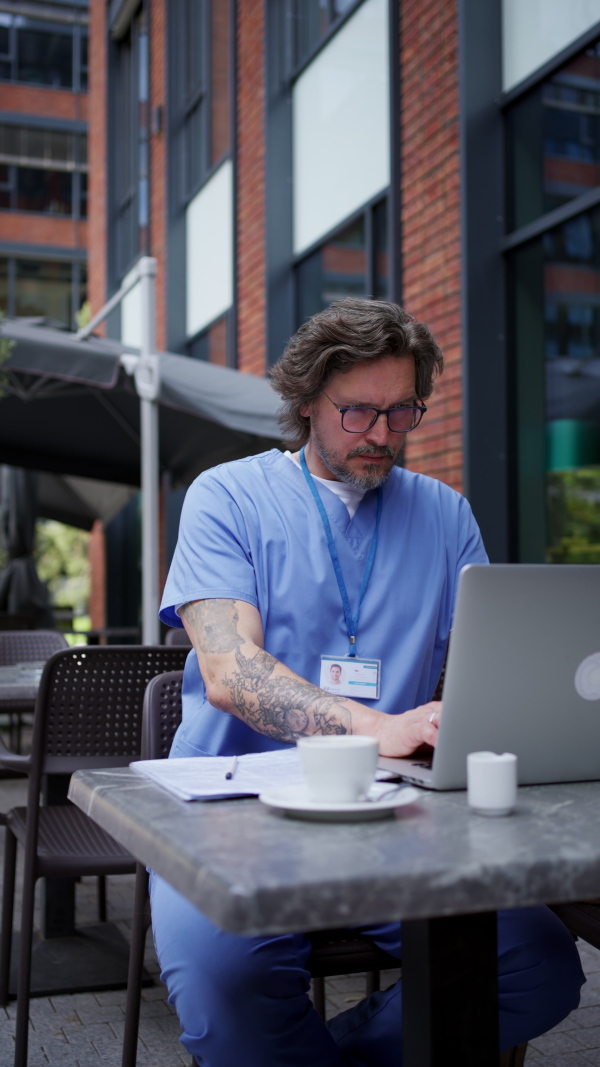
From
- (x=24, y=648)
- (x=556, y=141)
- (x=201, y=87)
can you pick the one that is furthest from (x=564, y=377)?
(x=201, y=87)

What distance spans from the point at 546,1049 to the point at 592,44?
13.1 feet

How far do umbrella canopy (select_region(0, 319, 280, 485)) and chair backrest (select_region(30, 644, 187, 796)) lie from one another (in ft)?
7.51

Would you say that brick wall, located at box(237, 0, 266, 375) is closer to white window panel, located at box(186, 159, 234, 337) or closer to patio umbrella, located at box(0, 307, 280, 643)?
white window panel, located at box(186, 159, 234, 337)

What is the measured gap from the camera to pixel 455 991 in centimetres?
115

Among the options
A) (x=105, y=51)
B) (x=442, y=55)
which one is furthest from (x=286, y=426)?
(x=105, y=51)

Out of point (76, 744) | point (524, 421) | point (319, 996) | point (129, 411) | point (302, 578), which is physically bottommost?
point (319, 996)

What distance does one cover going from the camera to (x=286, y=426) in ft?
8.13

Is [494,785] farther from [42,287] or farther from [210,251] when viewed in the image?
[42,287]

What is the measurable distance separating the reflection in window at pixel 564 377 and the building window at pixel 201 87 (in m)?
4.75

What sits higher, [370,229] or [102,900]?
[370,229]

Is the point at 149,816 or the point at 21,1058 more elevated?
the point at 149,816

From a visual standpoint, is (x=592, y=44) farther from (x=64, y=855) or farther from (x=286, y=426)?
(x=64, y=855)

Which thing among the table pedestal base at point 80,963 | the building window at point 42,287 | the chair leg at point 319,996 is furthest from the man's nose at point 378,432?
the building window at point 42,287

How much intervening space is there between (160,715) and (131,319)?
36.0 feet
